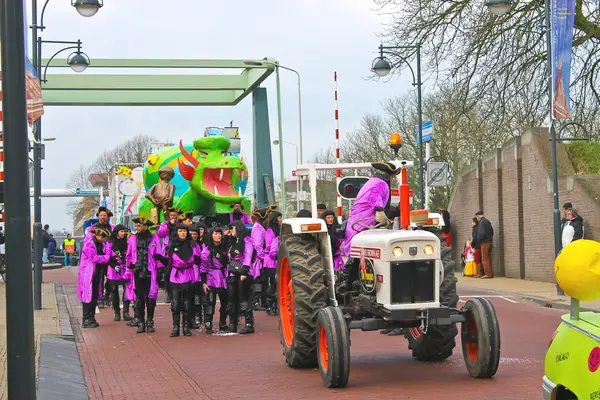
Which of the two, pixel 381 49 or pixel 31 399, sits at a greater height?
pixel 381 49

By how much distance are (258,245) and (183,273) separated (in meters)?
1.98

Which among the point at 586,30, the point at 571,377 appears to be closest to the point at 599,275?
the point at 571,377

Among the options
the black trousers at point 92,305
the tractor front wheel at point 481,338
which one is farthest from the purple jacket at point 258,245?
the tractor front wheel at point 481,338

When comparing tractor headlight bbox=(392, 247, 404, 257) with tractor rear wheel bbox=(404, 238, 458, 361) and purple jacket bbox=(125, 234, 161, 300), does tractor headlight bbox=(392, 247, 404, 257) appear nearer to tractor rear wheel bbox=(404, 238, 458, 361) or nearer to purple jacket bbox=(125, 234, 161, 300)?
tractor rear wheel bbox=(404, 238, 458, 361)

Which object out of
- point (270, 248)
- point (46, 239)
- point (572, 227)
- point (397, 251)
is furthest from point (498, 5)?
point (46, 239)

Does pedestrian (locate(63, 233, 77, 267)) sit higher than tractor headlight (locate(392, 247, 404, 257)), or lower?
lower

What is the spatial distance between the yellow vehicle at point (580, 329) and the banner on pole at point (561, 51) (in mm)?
12953

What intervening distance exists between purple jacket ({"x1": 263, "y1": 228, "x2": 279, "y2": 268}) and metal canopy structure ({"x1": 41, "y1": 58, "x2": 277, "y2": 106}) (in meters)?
11.4

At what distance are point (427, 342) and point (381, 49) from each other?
14231mm

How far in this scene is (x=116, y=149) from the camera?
75.9m

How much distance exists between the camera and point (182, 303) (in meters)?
14.7

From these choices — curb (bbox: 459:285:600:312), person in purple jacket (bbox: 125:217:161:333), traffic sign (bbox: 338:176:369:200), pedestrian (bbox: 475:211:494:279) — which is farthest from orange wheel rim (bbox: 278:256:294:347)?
pedestrian (bbox: 475:211:494:279)

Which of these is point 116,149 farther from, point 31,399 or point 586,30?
point 31,399

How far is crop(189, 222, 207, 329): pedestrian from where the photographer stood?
14.9 meters
